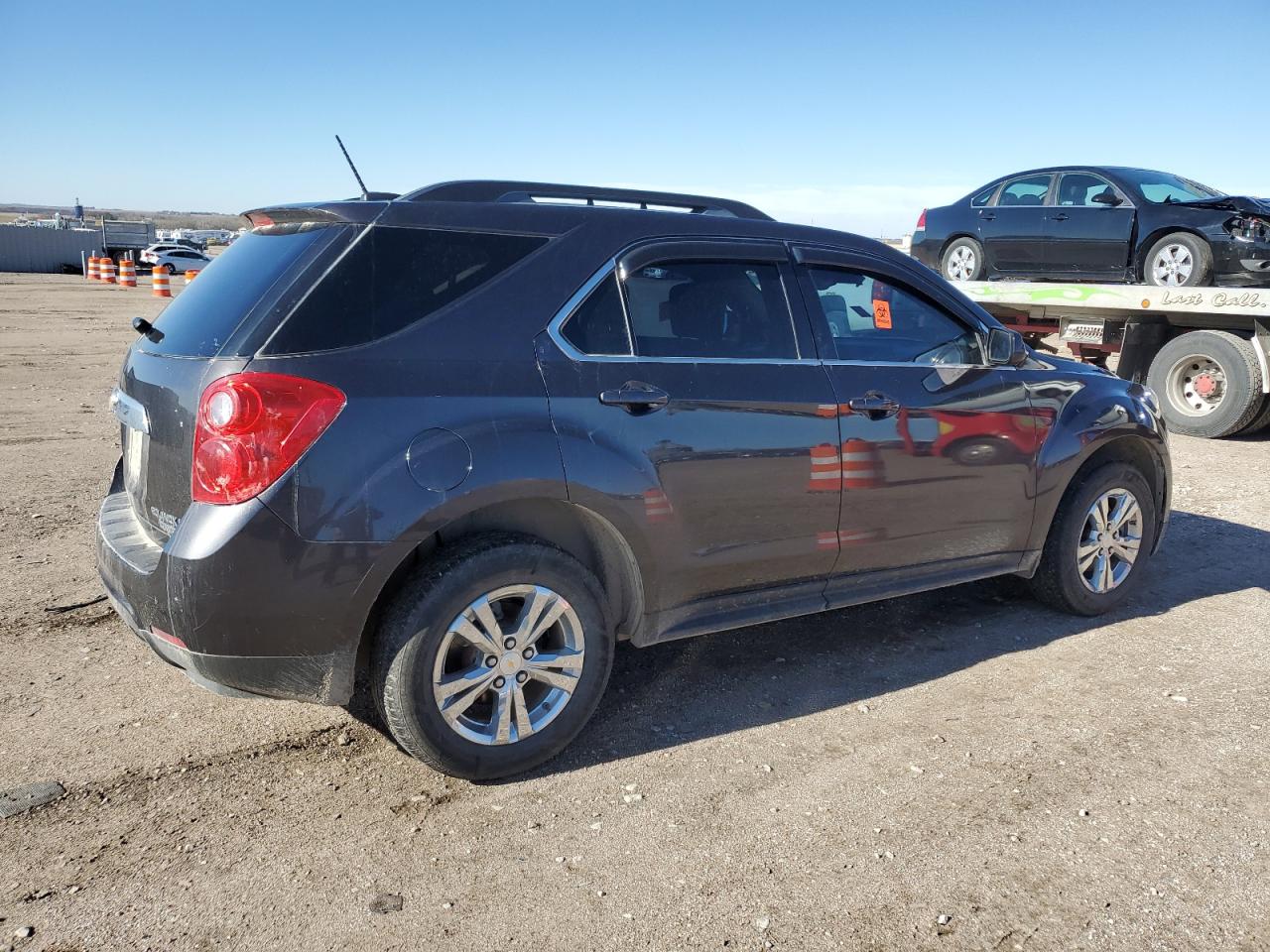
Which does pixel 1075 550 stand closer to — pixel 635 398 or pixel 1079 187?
pixel 635 398

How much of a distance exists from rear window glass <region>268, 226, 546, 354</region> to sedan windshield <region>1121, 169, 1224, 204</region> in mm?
9575

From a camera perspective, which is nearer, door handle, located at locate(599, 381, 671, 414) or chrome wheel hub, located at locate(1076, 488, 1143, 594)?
door handle, located at locate(599, 381, 671, 414)

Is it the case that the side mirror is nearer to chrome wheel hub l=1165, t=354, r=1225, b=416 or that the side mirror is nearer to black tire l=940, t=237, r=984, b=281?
chrome wheel hub l=1165, t=354, r=1225, b=416

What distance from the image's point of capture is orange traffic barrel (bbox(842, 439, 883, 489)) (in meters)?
4.00

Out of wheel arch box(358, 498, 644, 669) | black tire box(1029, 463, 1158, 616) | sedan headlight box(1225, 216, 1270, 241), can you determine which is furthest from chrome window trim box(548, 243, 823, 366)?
sedan headlight box(1225, 216, 1270, 241)

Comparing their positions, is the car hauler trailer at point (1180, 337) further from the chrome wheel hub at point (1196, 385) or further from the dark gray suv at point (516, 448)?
the dark gray suv at point (516, 448)

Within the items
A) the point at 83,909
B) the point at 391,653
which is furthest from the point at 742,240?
the point at 83,909

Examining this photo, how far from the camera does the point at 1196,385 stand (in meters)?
10.4

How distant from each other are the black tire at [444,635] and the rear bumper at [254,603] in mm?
128

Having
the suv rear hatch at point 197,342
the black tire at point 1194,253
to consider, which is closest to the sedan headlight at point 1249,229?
the black tire at point 1194,253

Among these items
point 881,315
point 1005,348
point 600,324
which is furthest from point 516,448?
point 1005,348

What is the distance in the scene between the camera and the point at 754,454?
3.75 metres

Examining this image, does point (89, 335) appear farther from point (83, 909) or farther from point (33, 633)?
point (83, 909)

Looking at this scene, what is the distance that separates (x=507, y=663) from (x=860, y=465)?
1.60 meters
